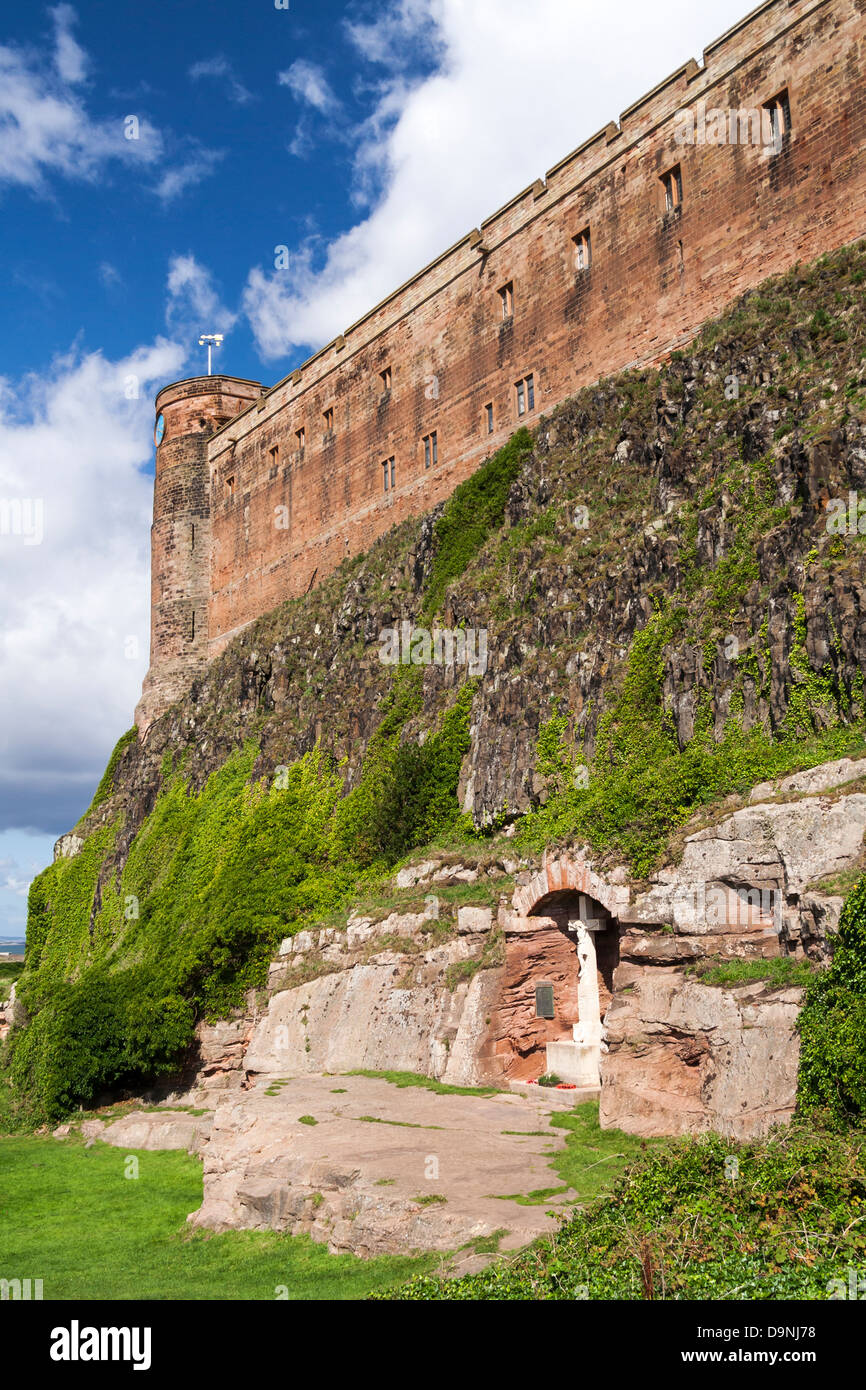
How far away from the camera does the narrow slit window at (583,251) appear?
2741 cm

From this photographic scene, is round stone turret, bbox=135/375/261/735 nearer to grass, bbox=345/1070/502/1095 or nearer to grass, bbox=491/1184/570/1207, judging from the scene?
grass, bbox=345/1070/502/1095

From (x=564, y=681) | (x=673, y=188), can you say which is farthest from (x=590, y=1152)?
(x=673, y=188)

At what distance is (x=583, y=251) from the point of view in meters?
27.7

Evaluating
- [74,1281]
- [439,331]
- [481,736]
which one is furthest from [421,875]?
[439,331]

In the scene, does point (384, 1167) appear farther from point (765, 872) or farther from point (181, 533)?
point (181, 533)

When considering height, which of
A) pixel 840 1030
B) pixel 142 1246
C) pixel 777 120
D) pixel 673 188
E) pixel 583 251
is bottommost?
pixel 142 1246

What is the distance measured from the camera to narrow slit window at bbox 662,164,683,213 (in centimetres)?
2470

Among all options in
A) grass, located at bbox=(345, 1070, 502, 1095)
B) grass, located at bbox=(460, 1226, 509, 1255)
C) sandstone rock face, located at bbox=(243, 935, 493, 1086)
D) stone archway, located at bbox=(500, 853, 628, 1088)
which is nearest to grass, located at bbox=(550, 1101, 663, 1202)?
grass, located at bbox=(460, 1226, 509, 1255)

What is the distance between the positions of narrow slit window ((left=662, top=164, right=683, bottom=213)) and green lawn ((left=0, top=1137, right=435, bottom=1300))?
75.9 ft

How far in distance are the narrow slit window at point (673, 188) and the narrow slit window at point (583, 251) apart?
2.67 meters

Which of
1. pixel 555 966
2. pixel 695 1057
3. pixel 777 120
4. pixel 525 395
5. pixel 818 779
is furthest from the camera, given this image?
pixel 525 395

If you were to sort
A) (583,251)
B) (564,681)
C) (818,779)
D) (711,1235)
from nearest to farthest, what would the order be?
1. (711,1235)
2. (818,779)
3. (564,681)
4. (583,251)

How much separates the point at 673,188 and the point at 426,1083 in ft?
70.5

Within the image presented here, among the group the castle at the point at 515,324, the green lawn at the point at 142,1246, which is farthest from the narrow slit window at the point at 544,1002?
the castle at the point at 515,324
